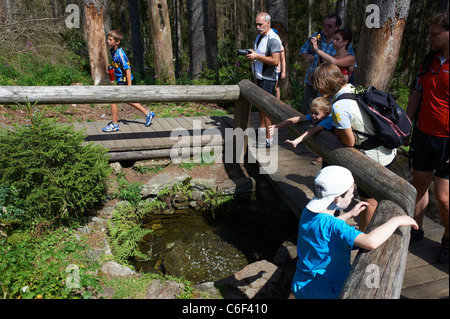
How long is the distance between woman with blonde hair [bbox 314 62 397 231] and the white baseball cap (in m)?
0.81

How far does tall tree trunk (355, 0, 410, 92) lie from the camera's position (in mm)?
5609

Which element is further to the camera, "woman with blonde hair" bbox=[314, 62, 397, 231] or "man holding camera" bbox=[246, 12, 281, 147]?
"man holding camera" bbox=[246, 12, 281, 147]

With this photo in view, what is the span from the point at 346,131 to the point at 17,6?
773 inches

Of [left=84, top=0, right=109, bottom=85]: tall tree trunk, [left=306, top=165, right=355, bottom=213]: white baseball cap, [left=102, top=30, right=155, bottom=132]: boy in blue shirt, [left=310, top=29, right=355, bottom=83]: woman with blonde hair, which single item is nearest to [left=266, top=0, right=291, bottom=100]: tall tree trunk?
[left=102, top=30, right=155, bottom=132]: boy in blue shirt

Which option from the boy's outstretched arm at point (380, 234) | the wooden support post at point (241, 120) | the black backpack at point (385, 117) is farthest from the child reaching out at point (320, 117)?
the wooden support post at point (241, 120)

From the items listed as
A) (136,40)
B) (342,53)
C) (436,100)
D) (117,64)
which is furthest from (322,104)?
(136,40)

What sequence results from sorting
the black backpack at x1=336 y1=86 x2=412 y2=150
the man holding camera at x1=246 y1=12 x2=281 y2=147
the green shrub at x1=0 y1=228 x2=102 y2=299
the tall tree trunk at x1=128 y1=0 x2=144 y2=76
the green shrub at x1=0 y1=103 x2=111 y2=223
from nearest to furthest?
the black backpack at x1=336 y1=86 x2=412 y2=150 → the green shrub at x1=0 y1=228 x2=102 y2=299 → the green shrub at x1=0 y1=103 x2=111 y2=223 → the man holding camera at x1=246 y1=12 x2=281 y2=147 → the tall tree trunk at x1=128 y1=0 x2=144 y2=76

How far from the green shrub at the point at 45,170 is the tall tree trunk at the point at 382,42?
4389 millimetres

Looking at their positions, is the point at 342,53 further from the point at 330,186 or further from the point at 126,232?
the point at 126,232

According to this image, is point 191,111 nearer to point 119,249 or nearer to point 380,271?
point 119,249

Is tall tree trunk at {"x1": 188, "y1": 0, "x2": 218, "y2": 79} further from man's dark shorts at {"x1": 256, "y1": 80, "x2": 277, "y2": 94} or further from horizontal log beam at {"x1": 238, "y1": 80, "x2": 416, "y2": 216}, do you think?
horizontal log beam at {"x1": 238, "y1": 80, "x2": 416, "y2": 216}

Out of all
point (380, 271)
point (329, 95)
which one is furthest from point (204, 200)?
point (380, 271)

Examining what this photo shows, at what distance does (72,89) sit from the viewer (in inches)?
213

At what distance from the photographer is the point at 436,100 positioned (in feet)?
8.45
